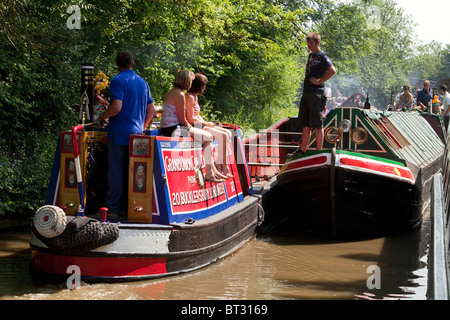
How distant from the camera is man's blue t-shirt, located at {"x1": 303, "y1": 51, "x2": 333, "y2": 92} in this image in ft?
33.1

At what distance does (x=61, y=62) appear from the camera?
12867 millimetres

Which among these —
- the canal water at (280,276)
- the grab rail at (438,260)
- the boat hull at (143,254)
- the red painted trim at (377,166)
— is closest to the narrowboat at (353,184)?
the red painted trim at (377,166)

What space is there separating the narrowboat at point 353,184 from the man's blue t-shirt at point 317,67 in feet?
3.45

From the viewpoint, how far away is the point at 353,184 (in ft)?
32.9

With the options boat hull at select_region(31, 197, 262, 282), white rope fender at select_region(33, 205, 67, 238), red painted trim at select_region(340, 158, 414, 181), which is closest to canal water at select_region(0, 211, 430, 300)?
boat hull at select_region(31, 197, 262, 282)

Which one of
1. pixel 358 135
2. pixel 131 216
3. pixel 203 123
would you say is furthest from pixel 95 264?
pixel 358 135

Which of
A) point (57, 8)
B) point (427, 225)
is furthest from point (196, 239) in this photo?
point (57, 8)

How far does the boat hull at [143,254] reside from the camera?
21.9 feet

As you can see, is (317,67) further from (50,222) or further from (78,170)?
(50,222)

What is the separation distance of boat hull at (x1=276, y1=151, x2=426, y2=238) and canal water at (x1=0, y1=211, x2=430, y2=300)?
0.28 meters

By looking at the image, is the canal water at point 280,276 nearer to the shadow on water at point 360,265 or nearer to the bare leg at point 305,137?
the shadow on water at point 360,265

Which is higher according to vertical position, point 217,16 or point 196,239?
→ point 217,16
